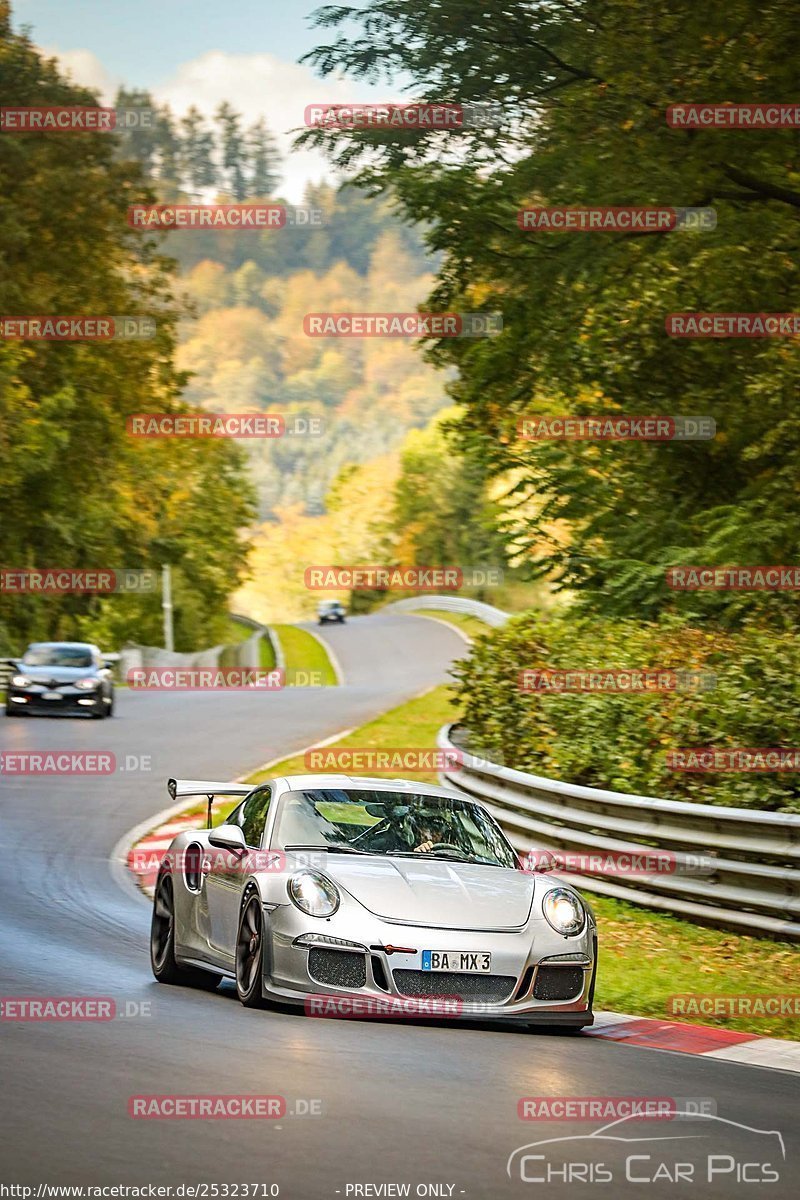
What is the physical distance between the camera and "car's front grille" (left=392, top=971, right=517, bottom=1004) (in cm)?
884

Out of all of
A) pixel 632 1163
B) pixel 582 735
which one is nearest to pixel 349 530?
pixel 582 735

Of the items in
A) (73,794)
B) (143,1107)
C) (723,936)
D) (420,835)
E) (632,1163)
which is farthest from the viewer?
(73,794)

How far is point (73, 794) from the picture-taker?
23.2 meters

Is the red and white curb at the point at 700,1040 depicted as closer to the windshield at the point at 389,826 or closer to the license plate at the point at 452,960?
the license plate at the point at 452,960

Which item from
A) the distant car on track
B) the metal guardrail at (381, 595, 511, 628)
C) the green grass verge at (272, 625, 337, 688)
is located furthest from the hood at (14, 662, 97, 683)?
the distant car on track

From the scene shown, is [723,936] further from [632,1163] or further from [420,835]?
[632,1163]

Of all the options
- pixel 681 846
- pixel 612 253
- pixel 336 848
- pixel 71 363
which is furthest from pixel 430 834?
pixel 71 363

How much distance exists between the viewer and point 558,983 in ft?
30.0

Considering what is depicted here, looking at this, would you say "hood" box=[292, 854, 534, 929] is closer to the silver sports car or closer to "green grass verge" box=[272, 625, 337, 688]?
the silver sports car

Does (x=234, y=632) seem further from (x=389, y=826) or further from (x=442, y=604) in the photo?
(x=389, y=826)

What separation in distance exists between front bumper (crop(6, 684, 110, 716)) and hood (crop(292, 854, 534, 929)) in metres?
25.1

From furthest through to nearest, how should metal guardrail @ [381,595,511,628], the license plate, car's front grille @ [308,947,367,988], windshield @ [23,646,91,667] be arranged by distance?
metal guardrail @ [381,595,511,628]
windshield @ [23,646,91,667]
car's front grille @ [308,947,367,988]
the license plate

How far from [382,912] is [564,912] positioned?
41.0 inches

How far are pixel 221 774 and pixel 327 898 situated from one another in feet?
55.5
